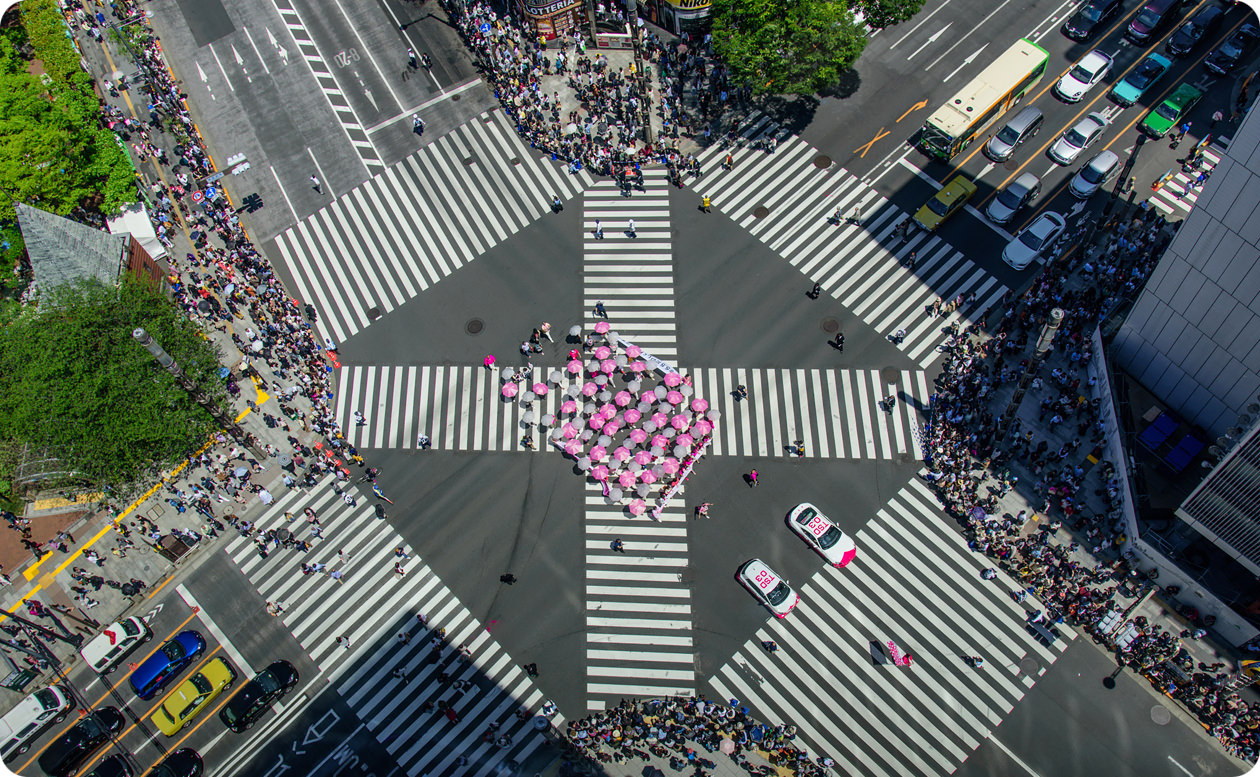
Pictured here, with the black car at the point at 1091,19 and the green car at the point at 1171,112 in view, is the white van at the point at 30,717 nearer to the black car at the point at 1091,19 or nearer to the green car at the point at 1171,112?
the green car at the point at 1171,112

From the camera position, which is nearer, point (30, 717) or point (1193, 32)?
point (30, 717)

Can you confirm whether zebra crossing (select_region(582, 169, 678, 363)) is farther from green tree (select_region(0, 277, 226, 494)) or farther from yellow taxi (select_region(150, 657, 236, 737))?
yellow taxi (select_region(150, 657, 236, 737))

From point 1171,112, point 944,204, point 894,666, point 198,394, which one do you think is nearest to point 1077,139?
point 1171,112

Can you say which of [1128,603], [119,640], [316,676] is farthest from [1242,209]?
[119,640]

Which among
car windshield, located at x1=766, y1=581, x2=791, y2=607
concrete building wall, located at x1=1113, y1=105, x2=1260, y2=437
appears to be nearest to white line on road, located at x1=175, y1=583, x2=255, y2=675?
car windshield, located at x1=766, y1=581, x2=791, y2=607

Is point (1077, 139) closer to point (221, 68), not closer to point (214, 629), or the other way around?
point (214, 629)

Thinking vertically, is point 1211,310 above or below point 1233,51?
below

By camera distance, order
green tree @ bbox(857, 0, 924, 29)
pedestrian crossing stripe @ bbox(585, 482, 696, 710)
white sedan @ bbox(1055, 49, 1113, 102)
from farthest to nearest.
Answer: white sedan @ bbox(1055, 49, 1113, 102), green tree @ bbox(857, 0, 924, 29), pedestrian crossing stripe @ bbox(585, 482, 696, 710)
